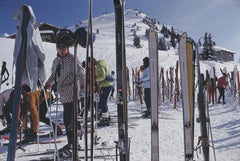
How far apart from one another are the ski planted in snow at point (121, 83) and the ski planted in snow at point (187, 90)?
865 mm

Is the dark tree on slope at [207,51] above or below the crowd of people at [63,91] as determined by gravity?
above

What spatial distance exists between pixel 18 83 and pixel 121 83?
3.83ft

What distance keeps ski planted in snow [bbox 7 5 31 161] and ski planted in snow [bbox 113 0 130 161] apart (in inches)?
41.2

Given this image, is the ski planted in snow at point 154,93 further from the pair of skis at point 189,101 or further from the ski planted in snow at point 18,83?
the ski planted in snow at point 18,83

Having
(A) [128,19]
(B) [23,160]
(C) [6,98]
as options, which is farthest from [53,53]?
(A) [128,19]

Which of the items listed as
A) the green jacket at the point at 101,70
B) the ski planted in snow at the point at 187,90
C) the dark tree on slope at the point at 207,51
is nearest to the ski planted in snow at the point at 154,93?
the ski planted in snow at the point at 187,90

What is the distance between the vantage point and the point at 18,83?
2.82m

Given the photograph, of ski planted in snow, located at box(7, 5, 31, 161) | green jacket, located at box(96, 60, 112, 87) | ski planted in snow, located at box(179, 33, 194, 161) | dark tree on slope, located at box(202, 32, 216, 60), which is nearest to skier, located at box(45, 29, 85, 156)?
ski planted in snow, located at box(7, 5, 31, 161)

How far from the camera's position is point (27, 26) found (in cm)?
305

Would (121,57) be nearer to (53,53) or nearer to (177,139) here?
(177,139)

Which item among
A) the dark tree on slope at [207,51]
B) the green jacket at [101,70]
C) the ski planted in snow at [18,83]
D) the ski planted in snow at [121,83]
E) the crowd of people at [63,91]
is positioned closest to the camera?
the ski planted in snow at [18,83]

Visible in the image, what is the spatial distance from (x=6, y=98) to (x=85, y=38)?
2.71 m

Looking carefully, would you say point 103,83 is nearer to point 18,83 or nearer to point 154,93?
point 154,93

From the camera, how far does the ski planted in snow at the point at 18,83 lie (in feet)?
8.72
